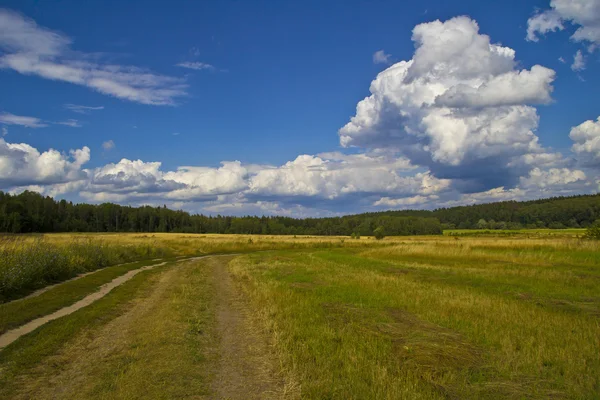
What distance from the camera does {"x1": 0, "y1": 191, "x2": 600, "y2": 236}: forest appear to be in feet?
378

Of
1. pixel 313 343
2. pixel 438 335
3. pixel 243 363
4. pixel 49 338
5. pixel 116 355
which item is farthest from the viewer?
pixel 49 338

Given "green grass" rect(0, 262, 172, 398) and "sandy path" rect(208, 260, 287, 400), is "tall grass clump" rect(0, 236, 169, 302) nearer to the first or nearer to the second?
"green grass" rect(0, 262, 172, 398)

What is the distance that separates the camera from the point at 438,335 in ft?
31.7

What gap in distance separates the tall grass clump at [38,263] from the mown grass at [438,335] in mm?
10348

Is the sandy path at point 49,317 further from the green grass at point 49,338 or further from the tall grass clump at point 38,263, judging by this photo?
the tall grass clump at point 38,263

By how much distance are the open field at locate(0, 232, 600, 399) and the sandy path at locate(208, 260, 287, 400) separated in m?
0.04

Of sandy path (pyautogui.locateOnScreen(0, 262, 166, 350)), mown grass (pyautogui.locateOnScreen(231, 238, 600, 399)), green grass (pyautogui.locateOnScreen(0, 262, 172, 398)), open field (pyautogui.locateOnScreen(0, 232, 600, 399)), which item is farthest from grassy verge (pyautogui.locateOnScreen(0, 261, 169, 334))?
mown grass (pyautogui.locateOnScreen(231, 238, 600, 399))

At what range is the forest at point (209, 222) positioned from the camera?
378 ft

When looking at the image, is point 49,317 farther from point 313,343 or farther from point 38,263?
point 38,263

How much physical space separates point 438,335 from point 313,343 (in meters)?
3.10

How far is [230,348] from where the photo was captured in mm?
9680

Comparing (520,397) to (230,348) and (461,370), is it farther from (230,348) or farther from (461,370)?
(230,348)

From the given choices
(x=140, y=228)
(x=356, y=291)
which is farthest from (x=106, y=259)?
(x=140, y=228)

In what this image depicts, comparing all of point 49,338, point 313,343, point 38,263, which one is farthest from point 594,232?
point 38,263
